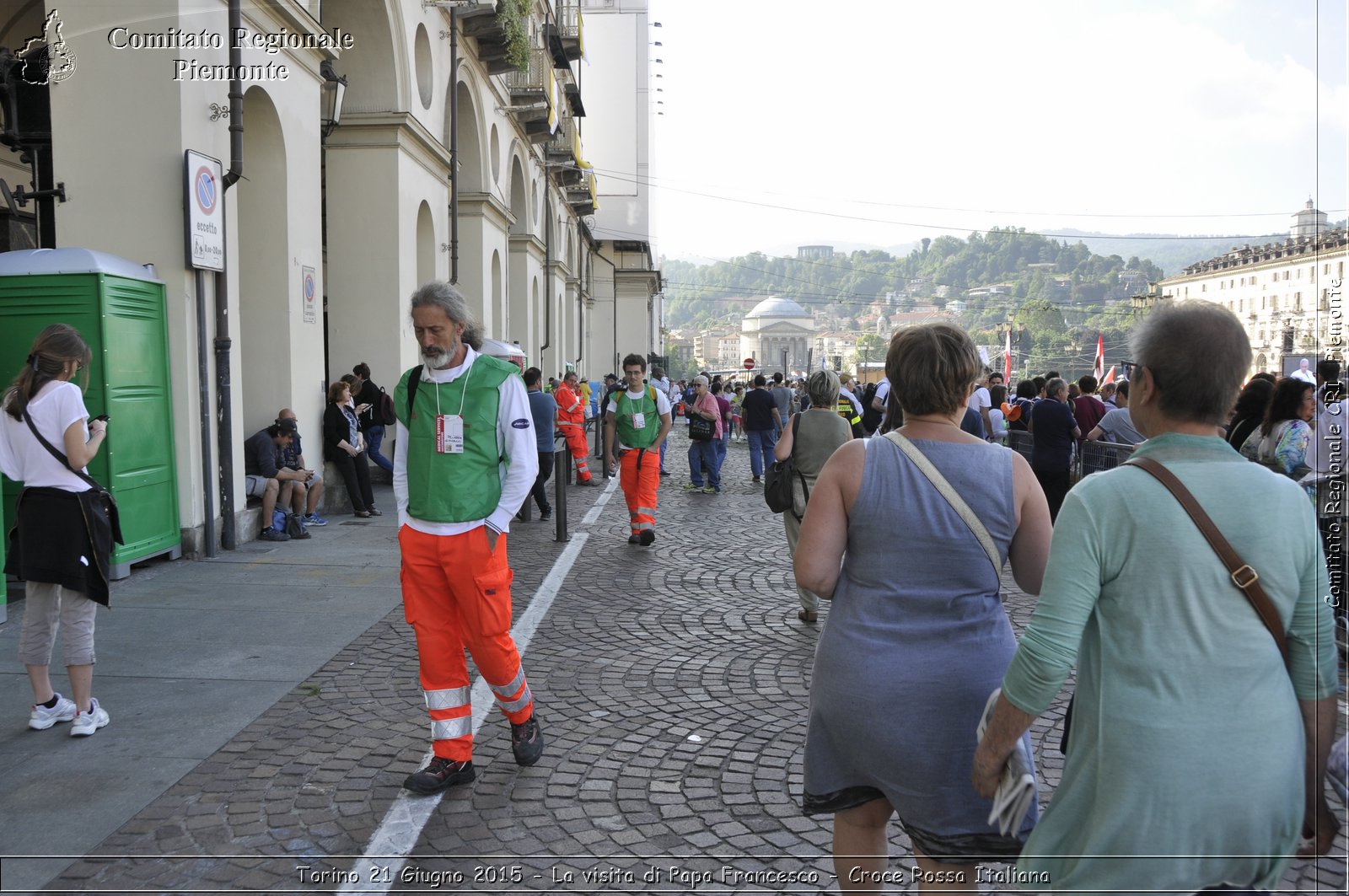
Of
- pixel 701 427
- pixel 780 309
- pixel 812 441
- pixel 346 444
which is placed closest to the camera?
pixel 812 441

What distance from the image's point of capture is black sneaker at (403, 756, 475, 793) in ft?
13.9

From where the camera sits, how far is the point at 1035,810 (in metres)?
2.72

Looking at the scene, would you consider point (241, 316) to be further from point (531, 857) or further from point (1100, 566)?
point (1100, 566)

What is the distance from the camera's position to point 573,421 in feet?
56.7

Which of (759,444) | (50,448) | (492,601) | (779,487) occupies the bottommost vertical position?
(759,444)

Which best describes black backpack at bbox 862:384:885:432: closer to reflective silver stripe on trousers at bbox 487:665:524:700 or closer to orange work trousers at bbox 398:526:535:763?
reflective silver stripe on trousers at bbox 487:665:524:700

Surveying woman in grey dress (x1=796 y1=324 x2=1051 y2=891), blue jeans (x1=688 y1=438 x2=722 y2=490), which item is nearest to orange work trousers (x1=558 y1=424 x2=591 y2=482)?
blue jeans (x1=688 y1=438 x2=722 y2=490)

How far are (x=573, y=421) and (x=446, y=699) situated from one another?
42.8 ft

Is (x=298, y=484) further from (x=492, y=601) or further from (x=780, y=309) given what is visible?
(x=780, y=309)

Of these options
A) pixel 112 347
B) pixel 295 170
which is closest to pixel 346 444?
pixel 295 170

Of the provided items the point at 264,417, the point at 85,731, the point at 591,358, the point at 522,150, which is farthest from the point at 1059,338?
the point at 85,731

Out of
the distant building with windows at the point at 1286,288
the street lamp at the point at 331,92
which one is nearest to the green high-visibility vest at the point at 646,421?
the distant building with windows at the point at 1286,288

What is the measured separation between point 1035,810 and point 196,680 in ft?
15.5

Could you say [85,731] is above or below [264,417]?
below
